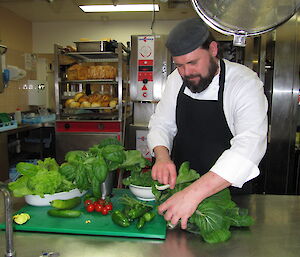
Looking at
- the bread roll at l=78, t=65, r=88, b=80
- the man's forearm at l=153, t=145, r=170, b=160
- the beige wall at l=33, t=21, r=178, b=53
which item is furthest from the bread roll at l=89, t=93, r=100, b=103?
the man's forearm at l=153, t=145, r=170, b=160

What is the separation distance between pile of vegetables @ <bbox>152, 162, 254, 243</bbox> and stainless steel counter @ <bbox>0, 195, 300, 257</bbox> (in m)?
0.03

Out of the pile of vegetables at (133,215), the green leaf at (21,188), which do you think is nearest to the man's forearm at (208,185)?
the pile of vegetables at (133,215)

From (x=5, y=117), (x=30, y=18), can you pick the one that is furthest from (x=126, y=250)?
(x=30, y=18)

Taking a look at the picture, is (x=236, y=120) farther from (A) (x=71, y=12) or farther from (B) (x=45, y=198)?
(A) (x=71, y=12)

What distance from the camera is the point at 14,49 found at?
5.46m

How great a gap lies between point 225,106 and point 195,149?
1.05 ft

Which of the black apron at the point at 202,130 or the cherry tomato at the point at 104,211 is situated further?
the black apron at the point at 202,130

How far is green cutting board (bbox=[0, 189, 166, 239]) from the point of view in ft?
3.85

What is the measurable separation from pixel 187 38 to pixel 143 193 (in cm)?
75

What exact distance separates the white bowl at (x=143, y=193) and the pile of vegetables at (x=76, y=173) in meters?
0.12

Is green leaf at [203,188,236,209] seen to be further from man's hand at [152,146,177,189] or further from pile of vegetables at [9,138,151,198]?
pile of vegetables at [9,138,151,198]

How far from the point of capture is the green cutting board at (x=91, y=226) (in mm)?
1174

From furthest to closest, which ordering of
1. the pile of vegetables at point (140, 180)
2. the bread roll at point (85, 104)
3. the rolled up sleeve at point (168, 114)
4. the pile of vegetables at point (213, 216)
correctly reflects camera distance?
the bread roll at point (85, 104) → the rolled up sleeve at point (168, 114) → the pile of vegetables at point (140, 180) → the pile of vegetables at point (213, 216)

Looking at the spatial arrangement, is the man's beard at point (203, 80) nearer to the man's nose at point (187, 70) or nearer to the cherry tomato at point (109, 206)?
the man's nose at point (187, 70)
